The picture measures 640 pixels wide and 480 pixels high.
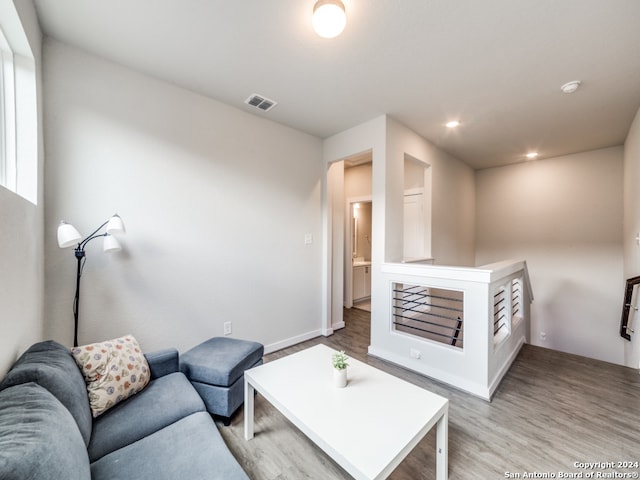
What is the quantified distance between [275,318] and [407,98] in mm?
2835

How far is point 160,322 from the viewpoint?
7.67ft

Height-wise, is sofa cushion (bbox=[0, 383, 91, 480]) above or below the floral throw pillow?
above

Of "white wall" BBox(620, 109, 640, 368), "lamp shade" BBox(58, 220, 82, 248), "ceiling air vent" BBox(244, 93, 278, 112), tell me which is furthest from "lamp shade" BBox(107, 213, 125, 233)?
"white wall" BBox(620, 109, 640, 368)

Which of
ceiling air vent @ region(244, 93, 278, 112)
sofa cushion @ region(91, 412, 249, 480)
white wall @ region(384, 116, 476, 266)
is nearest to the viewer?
sofa cushion @ region(91, 412, 249, 480)

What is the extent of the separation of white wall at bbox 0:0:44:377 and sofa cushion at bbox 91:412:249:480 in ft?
2.08

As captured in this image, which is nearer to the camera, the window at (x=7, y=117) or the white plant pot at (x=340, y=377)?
the window at (x=7, y=117)

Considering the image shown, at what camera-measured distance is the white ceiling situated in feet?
5.39

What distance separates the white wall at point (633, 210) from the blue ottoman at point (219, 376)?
402 centimetres

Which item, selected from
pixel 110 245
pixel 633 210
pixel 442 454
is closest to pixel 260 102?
pixel 110 245

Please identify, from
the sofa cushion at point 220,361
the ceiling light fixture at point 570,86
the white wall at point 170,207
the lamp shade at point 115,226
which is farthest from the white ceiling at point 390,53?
the sofa cushion at point 220,361

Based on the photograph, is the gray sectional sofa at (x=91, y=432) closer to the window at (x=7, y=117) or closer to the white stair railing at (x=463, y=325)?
the window at (x=7, y=117)

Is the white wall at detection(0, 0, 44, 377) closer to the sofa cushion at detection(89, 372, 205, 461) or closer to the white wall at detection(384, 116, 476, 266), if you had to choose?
the sofa cushion at detection(89, 372, 205, 461)

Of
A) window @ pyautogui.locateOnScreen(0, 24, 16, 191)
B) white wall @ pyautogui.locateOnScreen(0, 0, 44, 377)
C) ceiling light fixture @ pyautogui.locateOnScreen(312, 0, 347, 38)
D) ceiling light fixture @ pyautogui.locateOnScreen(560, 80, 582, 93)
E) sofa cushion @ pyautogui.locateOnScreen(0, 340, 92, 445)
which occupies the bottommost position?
sofa cushion @ pyautogui.locateOnScreen(0, 340, 92, 445)

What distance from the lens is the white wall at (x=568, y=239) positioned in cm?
405
